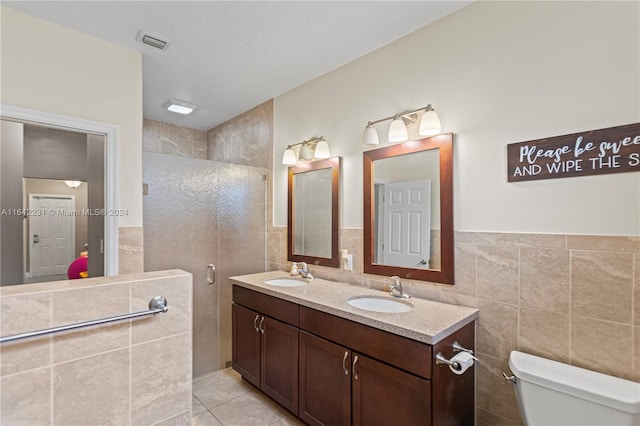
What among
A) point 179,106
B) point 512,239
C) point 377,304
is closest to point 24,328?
point 377,304

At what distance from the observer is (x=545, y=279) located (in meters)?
1.48

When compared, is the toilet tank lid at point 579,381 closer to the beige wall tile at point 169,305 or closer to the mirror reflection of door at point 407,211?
the mirror reflection of door at point 407,211

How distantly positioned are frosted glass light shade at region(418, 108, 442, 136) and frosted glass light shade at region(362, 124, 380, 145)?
1.17 ft

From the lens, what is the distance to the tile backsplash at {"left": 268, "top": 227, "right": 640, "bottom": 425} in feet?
4.24

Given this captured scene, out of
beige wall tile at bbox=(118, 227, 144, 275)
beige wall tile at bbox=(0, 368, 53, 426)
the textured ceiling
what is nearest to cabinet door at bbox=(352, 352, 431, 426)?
beige wall tile at bbox=(0, 368, 53, 426)

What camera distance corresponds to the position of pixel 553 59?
4.86 feet

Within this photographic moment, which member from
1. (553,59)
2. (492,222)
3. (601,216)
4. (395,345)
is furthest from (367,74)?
(395,345)

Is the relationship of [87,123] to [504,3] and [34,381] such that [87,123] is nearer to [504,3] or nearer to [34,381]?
[34,381]

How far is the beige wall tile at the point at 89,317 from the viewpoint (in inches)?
37.5

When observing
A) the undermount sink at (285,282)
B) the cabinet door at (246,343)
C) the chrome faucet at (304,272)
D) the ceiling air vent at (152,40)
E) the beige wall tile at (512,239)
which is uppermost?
the ceiling air vent at (152,40)

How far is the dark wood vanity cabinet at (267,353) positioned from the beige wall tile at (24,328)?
1.31 m

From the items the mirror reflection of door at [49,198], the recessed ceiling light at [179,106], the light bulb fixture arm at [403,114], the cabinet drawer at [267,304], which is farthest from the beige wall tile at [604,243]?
the recessed ceiling light at [179,106]

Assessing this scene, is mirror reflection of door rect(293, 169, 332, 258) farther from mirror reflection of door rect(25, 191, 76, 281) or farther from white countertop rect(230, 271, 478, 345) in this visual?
mirror reflection of door rect(25, 191, 76, 281)

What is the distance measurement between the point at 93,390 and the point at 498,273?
73.3 inches
